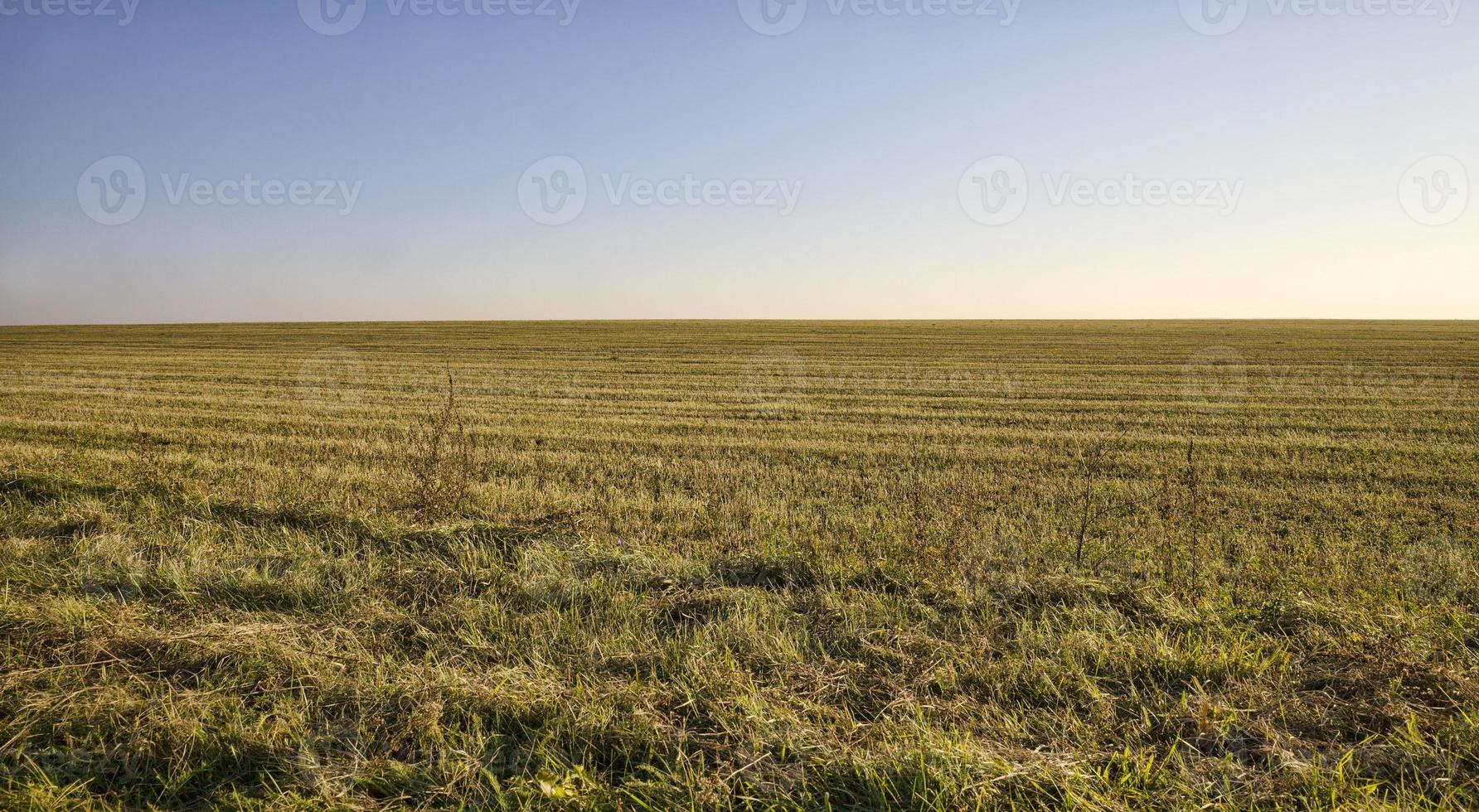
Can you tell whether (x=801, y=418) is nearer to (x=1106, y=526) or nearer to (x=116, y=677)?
(x=1106, y=526)

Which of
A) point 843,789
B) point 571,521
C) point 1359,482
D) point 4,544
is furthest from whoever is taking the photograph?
point 1359,482

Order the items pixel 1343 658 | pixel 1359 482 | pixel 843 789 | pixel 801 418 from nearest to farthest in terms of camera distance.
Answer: pixel 843 789
pixel 1343 658
pixel 1359 482
pixel 801 418

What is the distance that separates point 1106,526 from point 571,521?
18.9 ft

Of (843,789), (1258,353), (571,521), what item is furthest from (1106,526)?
(1258,353)

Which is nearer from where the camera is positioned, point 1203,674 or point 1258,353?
point 1203,674

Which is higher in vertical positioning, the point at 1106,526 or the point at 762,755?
the point at 762,755

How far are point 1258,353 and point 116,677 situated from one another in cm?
4343

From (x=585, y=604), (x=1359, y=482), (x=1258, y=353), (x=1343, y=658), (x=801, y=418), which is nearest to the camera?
(x=1343, y=658)

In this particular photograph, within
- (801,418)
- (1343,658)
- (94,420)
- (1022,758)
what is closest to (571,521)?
(1022,758)

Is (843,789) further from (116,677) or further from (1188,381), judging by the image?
(1188,381)

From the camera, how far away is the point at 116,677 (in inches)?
127

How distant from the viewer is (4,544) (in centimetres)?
503

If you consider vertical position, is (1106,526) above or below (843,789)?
below

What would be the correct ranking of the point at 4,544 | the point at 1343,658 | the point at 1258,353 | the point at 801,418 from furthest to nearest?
the point at 1258,353 → the point at 801,418 → the point at 4,544 → the point at 1343,658
